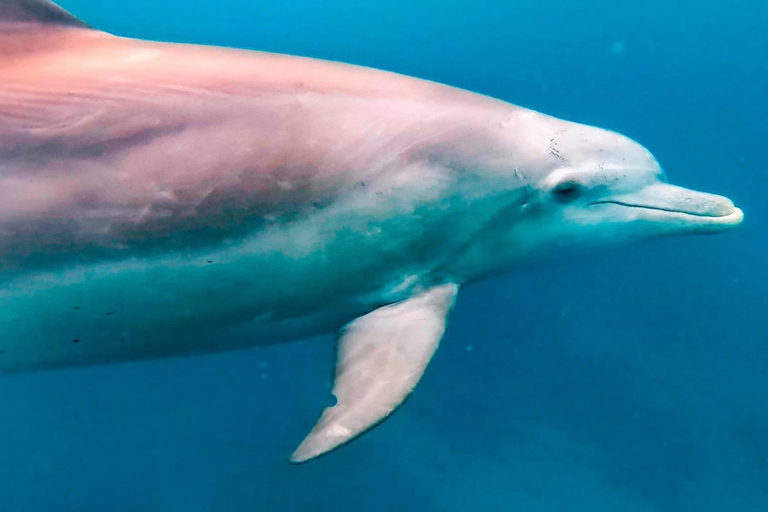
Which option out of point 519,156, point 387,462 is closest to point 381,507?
point 387,462

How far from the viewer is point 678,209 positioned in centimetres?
460

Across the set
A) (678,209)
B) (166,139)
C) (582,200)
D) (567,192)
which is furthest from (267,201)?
(678,209)

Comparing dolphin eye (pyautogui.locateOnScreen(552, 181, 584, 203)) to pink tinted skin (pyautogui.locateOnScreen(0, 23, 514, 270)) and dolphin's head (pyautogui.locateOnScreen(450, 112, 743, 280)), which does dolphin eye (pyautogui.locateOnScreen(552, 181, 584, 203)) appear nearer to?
dolphin's head (pyautogui.locateOnScreen(450, 112, 743, 280))

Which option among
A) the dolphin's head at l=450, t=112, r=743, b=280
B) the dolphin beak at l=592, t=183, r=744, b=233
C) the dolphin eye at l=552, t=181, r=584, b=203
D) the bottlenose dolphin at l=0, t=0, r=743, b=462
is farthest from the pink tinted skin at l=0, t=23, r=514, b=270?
the dolphin beak at l=592, t=183, r=744, b=233

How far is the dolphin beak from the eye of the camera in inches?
179

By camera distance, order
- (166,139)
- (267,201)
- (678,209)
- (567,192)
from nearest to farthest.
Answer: (166,139), (267,201), (567,192), (678,209)

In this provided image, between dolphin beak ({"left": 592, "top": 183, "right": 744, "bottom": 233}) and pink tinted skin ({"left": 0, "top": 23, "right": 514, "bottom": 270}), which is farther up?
dolphin beak ({"left": 592, "top": 183, "right": 744, "bottom": 233})

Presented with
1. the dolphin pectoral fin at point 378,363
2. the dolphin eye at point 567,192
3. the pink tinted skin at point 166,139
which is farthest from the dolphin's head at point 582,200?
the pink tinted skin at point 166,139

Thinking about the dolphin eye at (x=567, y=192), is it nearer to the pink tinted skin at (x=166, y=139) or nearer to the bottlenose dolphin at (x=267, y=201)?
the bottlenose dolphin at (x=267, y=201)

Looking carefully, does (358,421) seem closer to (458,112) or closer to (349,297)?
(349,297)

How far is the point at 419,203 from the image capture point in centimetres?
396

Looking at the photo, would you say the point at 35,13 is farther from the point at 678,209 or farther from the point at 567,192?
the point at 678,209

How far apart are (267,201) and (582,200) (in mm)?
2346

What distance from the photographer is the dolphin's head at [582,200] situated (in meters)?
4.29
